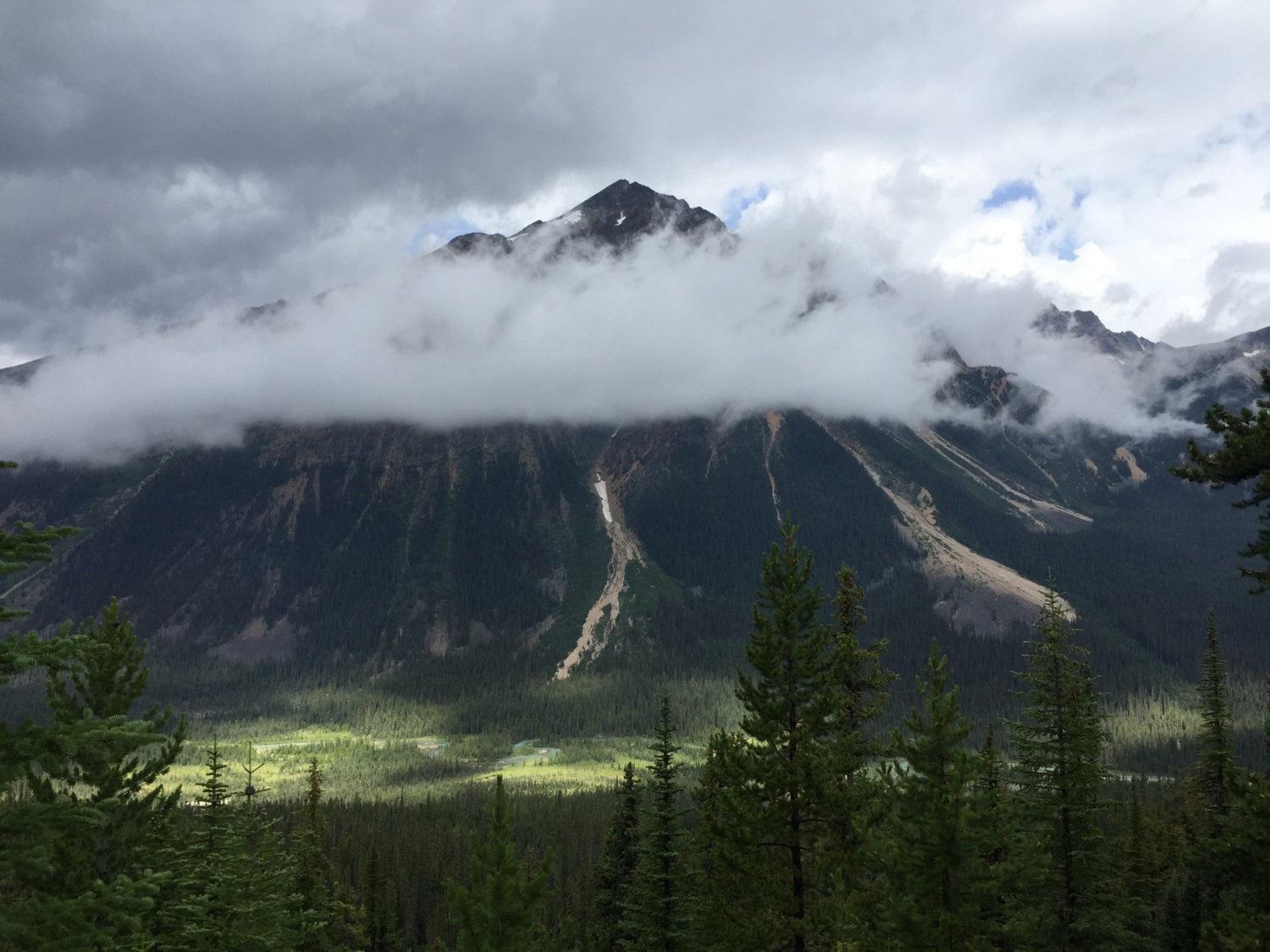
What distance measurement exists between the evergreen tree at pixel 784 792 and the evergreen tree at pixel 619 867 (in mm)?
16201

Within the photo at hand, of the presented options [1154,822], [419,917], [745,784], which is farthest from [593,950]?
[419,917]

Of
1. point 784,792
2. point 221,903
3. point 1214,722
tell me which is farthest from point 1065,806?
point 221,903

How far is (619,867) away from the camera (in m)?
40.6

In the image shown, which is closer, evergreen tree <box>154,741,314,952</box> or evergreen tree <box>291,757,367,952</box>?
evergreen tree <box>154,741,314,952</box>

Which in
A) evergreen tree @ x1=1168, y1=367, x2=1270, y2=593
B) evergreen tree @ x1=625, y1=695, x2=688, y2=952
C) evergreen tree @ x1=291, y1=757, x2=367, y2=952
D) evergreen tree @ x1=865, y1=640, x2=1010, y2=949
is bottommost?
evergreen tree @ x1=291, y1=757, x2=367, y2=952

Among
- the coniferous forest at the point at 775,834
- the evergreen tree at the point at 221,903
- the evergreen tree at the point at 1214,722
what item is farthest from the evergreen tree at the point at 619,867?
the evergreen tree at the point at 1214,722

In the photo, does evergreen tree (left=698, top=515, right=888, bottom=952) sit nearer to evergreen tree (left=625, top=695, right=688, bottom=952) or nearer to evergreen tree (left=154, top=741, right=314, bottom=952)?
evergreen tree (left=625, top=695, right=688, bottom=952)

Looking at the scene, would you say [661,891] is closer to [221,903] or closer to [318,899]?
[221,903]

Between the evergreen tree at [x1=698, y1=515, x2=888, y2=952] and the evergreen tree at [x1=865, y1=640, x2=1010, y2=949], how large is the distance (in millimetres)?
1311

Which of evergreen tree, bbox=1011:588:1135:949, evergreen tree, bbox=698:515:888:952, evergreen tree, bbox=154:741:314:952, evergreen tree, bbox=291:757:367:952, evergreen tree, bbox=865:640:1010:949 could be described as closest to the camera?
evergreen tree, bbox=865:640:1010:949

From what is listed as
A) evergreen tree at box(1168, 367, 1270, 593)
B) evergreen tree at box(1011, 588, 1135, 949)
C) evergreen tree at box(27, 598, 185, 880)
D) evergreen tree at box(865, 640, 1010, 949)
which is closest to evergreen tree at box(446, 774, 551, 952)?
evergreen tree at box(865, 640, 1010, 949)

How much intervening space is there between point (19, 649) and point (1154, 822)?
83713mm

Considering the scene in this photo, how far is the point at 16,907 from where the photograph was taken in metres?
10.6

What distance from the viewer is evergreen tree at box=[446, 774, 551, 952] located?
17422 millimetres
